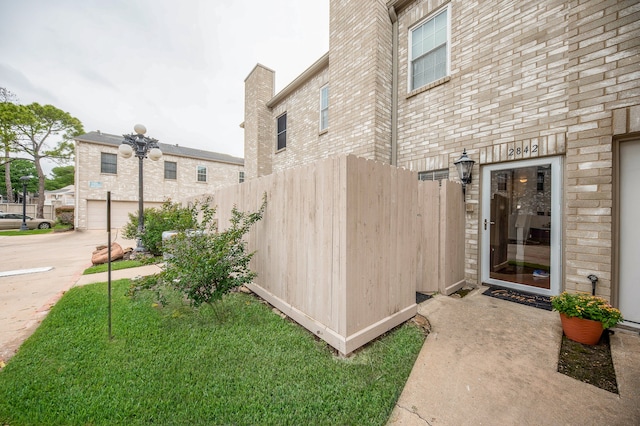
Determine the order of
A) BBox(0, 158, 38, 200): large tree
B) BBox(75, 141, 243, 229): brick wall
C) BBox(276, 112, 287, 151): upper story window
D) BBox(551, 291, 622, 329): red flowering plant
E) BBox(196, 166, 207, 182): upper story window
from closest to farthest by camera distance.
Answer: BBox(551, 291, 622, 329): red flowering plant → BBox(276, 112, 287, 151): upper story window → BBox(75, 141, 243, 229): brick wall → BBox(196, 166, 207, 182): upper story window → BBox(0, 158, 38, 200): large tree

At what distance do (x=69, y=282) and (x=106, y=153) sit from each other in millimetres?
15854

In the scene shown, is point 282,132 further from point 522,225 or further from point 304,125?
point 522,225

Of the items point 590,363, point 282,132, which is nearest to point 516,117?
point 590,363

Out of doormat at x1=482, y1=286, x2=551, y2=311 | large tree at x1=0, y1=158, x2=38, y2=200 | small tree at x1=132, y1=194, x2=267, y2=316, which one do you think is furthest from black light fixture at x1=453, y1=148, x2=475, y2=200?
large tree at x1=0, y1=158, x2=38, y2=200

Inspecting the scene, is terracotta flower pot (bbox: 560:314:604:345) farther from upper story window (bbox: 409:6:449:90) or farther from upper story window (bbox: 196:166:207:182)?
upper story window (bbox: 196:166:207:182)

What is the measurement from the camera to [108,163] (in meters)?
16.1

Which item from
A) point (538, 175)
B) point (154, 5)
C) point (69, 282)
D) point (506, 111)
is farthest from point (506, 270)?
point (154, 5)

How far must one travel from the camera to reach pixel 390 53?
553 cm

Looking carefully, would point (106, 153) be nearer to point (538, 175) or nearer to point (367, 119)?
point (367, 119)

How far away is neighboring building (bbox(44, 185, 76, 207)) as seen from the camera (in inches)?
Result: 983

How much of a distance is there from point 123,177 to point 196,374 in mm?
19821

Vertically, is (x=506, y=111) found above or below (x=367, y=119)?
below

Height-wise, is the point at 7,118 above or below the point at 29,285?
above

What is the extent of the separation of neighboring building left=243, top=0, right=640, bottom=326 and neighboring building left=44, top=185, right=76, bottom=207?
1224 inches
